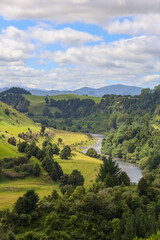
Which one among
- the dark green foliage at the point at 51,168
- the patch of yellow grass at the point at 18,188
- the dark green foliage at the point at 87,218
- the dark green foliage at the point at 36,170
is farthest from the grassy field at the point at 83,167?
the dark green foliage at the point at 87,218

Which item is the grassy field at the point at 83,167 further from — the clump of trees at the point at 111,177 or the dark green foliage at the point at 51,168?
the clump of trees at the point at 111,177

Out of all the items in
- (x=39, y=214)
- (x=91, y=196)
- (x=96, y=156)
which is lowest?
(x=96, y=156)

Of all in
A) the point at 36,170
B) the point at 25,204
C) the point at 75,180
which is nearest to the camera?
the point at 25,204

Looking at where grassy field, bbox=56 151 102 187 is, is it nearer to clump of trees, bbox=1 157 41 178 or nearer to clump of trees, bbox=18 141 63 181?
clump of trees, bbox=18 141 63 181

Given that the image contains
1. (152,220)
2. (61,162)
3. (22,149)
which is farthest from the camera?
(61,162)

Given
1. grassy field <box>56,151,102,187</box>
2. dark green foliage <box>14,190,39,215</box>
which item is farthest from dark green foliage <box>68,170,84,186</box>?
dark green foliage <box>14,190,39,215</box>

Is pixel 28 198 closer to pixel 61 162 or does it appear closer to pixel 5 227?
pixel 5 227

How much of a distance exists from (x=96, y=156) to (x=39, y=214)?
119940 mm

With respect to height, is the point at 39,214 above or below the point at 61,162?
above

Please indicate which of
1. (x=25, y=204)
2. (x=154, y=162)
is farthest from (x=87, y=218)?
(x=154, y=162)

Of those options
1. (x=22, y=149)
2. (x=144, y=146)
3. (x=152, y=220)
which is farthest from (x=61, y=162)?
(x=152, y=220)

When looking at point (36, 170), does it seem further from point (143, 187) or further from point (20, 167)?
point (143, 187)

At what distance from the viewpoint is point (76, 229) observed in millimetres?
40594

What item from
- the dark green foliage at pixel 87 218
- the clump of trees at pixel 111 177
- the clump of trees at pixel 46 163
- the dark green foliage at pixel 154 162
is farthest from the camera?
the dark green foliage at pixel 154 162
